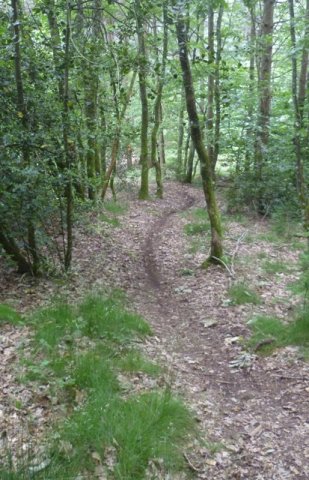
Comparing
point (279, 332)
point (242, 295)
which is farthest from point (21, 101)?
point (279, 332)

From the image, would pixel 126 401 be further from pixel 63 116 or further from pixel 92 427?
pixel 63 116

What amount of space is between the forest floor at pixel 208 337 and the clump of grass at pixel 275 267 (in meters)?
0.13

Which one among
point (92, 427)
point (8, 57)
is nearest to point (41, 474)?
point (92, 427)

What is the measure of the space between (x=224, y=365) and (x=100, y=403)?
8.14ft

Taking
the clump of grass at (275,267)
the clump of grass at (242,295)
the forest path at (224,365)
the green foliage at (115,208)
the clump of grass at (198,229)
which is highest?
the green foliage at (115,208)

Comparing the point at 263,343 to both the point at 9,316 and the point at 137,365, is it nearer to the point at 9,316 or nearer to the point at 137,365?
the point at 137,365

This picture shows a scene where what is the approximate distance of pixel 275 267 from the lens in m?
10.2

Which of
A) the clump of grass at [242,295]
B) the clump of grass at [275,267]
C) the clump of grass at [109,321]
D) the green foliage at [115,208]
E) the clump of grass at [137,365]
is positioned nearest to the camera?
the clump of grass at [137,365]

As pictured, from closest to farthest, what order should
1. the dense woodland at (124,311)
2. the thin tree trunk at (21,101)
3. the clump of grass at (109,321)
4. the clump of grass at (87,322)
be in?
the dense woodland at (124,311)
the clump of grass at (87,322)
the clump of grass at (109,321)
the thin tree trunk at (21,101)

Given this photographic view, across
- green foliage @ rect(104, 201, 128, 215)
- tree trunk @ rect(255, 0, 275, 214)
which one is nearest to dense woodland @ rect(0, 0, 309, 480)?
tree trunk @ rect(255, 0, 275, 214)

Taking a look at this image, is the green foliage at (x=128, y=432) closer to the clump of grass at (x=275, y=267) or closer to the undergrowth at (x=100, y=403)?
the undergrowth at (x=100, y=403)

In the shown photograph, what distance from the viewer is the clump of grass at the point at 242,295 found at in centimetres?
834

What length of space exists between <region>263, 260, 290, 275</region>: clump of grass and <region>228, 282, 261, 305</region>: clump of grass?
1.45 meters

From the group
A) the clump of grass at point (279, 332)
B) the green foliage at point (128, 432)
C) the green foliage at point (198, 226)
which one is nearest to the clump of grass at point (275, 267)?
the clump of grass at point (279, 332)
